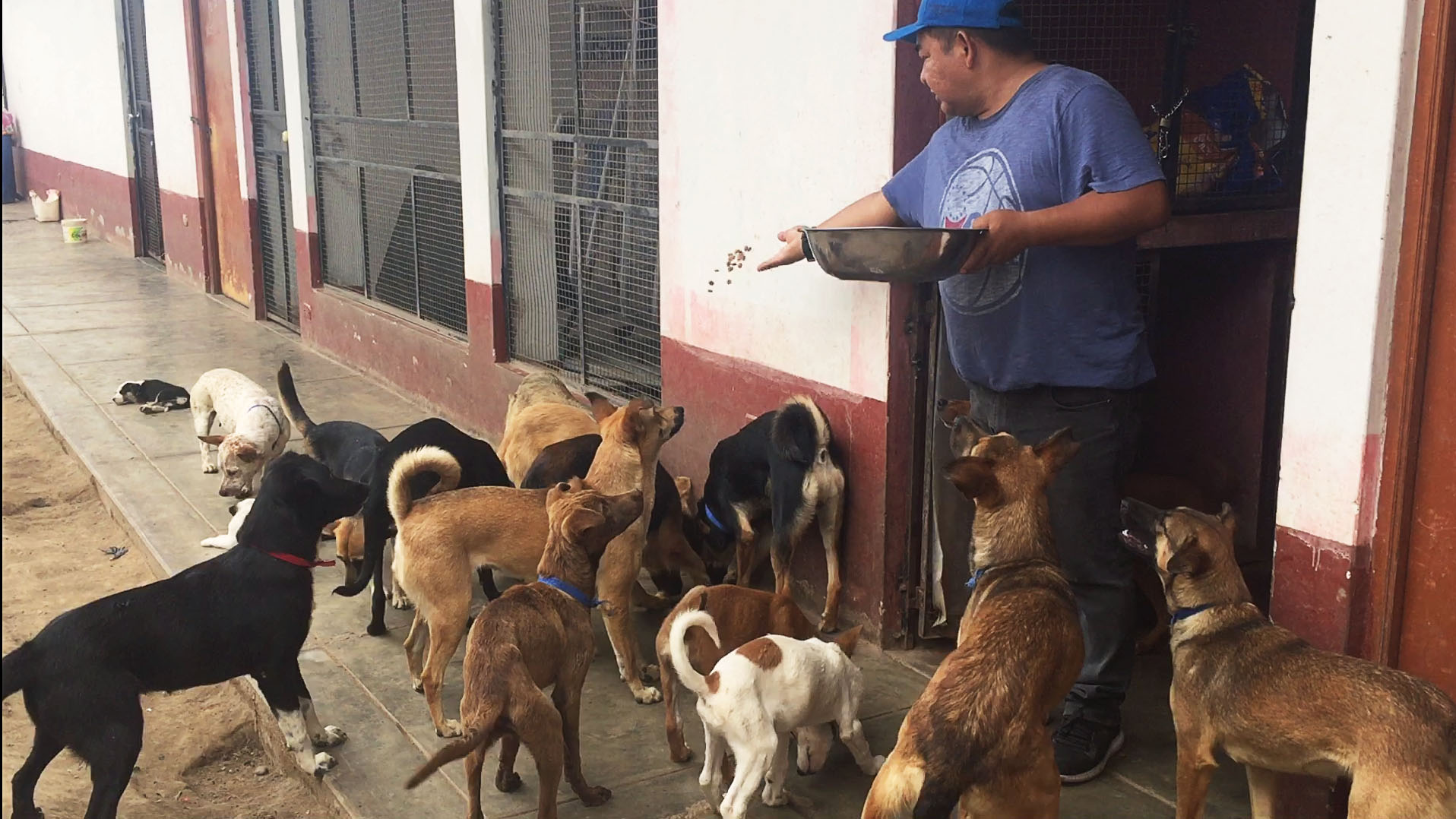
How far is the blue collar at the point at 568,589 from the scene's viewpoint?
4.02 meters

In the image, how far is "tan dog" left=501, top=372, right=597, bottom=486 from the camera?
5984 mm

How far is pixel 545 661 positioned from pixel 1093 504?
5.51 ft

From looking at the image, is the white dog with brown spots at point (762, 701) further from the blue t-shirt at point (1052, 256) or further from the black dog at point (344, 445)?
the black dog at point (344, 445)

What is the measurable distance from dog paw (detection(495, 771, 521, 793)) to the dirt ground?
0.52 metres

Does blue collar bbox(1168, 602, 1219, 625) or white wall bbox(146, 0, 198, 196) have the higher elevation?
white wall bbox(146, 0, 198, 196)

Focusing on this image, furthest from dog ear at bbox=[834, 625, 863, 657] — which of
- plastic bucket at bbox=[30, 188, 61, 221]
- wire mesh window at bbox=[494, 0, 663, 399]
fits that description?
plastic bucket at bbox=[30, 188, 61, 221]

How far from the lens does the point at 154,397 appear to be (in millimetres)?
9133

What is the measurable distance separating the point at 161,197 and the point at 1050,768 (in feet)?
48.7

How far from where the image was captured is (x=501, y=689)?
355cm

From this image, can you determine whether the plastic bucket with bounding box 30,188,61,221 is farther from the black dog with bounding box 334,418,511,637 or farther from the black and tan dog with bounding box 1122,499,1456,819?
the black and tan dog with bounding box 1122,499,1456,819

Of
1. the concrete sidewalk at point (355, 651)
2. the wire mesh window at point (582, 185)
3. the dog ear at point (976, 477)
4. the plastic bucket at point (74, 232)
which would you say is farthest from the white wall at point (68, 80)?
the dog ear at point (976, 477)

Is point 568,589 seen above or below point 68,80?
below

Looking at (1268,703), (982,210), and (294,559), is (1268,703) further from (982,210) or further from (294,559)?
(294,559)

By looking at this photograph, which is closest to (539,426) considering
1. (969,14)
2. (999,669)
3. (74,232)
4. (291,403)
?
Answer: (291,403)
